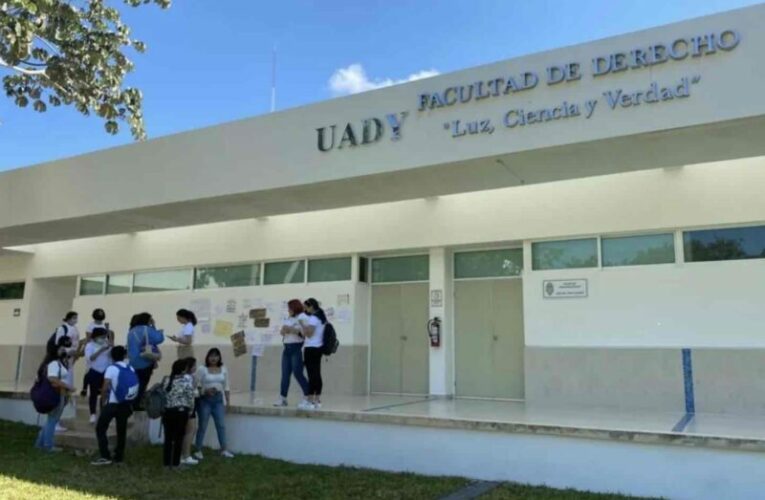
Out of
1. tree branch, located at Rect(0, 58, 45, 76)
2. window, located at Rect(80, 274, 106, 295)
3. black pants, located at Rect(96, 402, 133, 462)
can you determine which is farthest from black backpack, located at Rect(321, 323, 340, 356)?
window, located at Rect(80, 274, 106, 295)

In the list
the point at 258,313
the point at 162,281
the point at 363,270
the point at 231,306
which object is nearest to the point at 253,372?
the point at 258,313

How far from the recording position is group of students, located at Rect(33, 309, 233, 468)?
7.25 metres

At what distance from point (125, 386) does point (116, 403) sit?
0.70 feet

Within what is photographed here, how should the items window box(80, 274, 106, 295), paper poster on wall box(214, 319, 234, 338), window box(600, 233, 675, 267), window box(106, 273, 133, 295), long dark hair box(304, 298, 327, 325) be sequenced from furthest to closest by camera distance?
window box(80, 274, 106, 295) → window box(106, 273, 133, 295) → paper poster on wall box(214, 319, 234, 338) → window box(600, 233, 675, 267) → long dark hair box(304, 298, 327, 325)

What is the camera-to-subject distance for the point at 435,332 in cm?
1016

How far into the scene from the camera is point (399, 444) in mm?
7184

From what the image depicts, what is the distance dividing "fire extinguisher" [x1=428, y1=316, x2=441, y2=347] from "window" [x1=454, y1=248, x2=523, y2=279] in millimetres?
828

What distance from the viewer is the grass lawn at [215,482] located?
6078mm

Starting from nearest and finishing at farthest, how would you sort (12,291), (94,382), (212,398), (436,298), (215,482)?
(215,482)
(212,398)
(94,382)
(436,298)
(12,291)

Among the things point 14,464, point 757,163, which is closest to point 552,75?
point 757,163

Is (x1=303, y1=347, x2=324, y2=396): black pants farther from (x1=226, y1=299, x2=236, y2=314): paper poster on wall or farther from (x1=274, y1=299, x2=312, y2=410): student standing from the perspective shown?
(x1=226, y1=299, x2=236, y2=314): paper poster on wall

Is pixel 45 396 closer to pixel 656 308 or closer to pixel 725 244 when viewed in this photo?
pixel 656 308

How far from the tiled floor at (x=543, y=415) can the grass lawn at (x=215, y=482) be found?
756 millimetres

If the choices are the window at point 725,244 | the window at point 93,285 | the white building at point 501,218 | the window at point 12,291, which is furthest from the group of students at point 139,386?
the window at point 12,291
